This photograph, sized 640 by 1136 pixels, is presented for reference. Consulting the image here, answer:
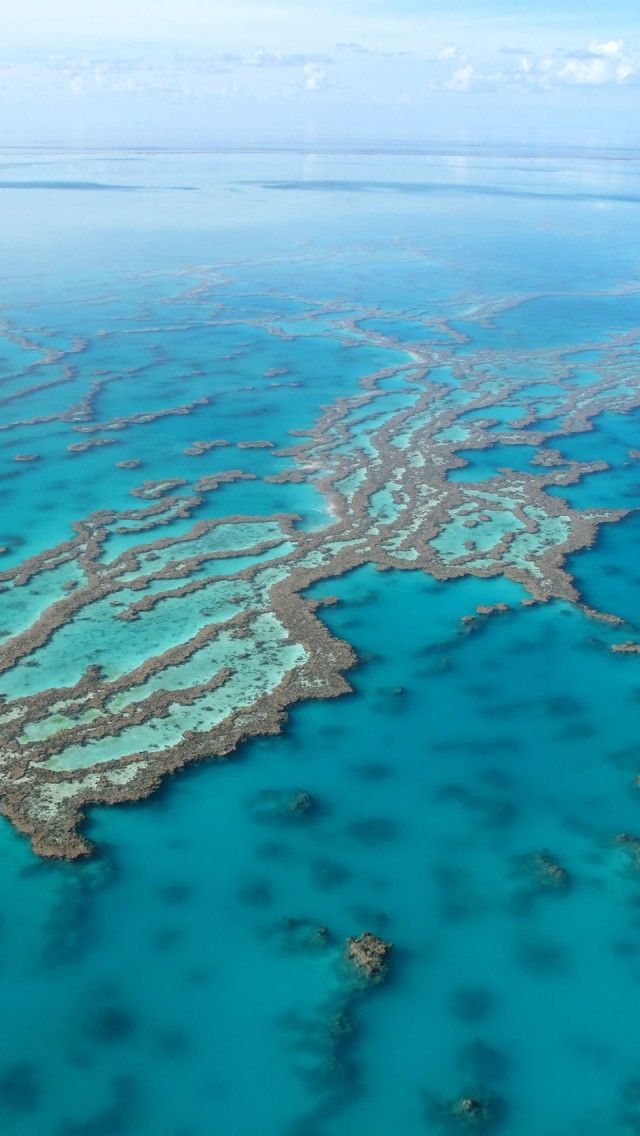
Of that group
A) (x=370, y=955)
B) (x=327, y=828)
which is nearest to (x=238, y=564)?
(x=327, y=828)

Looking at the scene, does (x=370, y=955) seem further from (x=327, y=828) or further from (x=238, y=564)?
(x=238, y=564)

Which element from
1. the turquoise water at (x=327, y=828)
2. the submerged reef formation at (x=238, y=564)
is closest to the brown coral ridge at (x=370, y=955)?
the submerged reef formation at (x=238, y=564)

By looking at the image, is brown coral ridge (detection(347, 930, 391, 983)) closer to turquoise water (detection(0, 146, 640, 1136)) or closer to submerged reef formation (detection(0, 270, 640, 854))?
submerged reef formation (detection(0, 270, 640, 854))

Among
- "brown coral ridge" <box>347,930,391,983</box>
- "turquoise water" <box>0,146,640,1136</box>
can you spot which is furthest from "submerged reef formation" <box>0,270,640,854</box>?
"turquoise water" <box>0,146,640,1136</box>

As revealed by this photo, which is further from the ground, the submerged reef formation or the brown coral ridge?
the submerged reef formation

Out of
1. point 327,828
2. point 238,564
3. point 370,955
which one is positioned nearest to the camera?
point 370,955

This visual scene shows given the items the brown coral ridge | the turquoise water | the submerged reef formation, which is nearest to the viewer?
the turquoise water

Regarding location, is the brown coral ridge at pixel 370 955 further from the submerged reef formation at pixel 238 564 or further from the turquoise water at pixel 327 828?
the turquoise water at pixel 327 828
